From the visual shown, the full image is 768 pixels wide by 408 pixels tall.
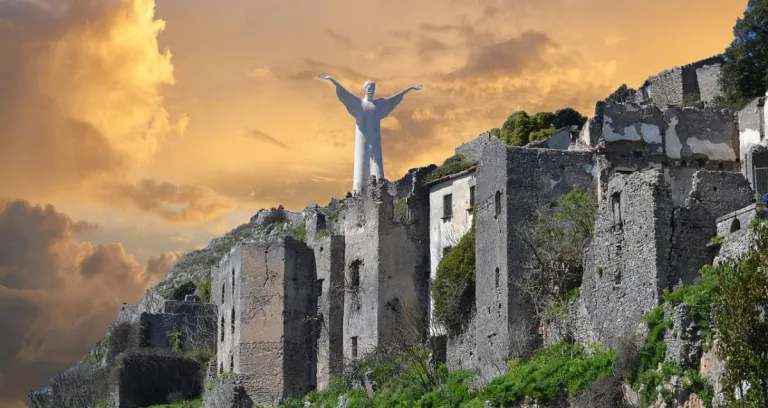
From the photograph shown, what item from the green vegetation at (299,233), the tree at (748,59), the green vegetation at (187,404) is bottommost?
the green vegetation at (187,404)

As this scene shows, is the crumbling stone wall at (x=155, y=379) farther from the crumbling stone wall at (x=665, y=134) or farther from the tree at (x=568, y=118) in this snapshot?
the crumbling stone wall at (x=665, y=134)

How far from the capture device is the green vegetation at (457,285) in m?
53.0

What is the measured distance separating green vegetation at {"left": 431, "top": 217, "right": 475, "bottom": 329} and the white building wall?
5.79 feet

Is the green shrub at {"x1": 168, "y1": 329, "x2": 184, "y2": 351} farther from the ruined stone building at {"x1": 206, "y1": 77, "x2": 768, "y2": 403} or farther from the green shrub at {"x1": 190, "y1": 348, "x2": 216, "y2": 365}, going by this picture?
the ruined stone building at {"x1": 206, "y1": 77, "x2": 768, "y2": 403}

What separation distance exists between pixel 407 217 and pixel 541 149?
11313mm

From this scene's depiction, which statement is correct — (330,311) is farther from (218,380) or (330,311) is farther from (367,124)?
(367,124)

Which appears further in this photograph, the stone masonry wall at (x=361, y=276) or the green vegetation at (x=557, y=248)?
the stone masonry wall at (x=361, y=276)

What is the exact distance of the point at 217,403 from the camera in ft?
208

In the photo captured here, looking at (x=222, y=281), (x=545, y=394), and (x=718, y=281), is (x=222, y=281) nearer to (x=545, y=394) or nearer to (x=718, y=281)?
(x=545, y=394)

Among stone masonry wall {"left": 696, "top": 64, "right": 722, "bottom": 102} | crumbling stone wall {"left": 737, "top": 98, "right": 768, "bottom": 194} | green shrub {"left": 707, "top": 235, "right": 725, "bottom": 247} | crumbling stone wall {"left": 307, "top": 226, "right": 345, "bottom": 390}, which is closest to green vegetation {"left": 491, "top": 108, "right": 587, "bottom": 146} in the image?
stone masonry wall {"left": 696, "top": 64, "right": 722, "bottom": 102}

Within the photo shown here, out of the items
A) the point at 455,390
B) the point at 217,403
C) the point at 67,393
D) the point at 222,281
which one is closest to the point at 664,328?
the point at 455,390

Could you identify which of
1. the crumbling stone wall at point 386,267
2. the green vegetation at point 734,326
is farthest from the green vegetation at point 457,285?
the green vegetation at point 734,326

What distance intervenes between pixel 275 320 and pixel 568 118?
49.2ft

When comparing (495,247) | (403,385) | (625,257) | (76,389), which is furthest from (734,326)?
(76,389)
